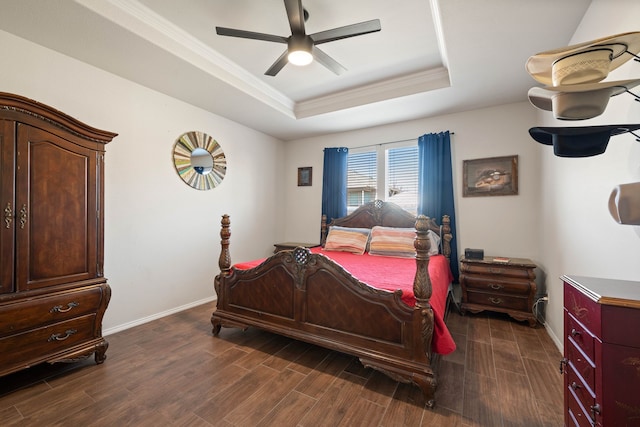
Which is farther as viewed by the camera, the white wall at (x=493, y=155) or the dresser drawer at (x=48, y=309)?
the white wall at (x=493, y=155)

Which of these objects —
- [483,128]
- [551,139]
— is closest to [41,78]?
[551,139]

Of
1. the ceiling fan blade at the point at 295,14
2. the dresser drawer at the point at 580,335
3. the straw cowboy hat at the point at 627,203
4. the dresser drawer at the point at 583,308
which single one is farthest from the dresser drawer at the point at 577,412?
the ceiling fan blade at the point at 295,14

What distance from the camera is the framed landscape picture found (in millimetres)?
3359

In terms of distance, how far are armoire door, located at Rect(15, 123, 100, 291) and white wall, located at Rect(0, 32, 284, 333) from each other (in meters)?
0.63

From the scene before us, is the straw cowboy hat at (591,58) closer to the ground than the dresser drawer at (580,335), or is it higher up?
higher up

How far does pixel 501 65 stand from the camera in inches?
101

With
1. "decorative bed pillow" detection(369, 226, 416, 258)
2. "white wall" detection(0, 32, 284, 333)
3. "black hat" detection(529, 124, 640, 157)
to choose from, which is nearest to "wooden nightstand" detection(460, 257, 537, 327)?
"decorative bed pillow" detection(369, 226, 416, 258)

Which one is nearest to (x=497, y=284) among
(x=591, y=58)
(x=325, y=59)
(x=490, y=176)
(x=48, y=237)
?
(x=490, y=176)

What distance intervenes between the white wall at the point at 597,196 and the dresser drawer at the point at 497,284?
0.73 feet

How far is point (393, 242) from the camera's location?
11.4ft

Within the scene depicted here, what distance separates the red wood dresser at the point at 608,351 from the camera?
90 cm

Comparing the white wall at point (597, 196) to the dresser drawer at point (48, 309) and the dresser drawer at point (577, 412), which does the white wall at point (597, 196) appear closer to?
the dresser drawer at point (577, 412)

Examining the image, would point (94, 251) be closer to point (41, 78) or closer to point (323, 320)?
point (41, 78)

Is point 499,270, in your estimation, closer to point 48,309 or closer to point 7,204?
point 48,309
